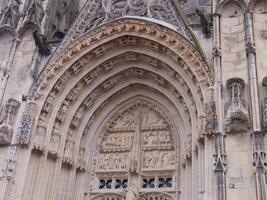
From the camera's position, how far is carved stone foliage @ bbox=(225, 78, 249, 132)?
29.1ft

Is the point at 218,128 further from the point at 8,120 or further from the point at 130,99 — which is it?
the point at 8,120

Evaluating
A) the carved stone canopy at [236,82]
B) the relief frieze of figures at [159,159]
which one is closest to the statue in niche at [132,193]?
the relief frieze of figures at [159,159]

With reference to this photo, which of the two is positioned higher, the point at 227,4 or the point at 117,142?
the point at 227,4

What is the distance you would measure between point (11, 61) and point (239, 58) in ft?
20.2

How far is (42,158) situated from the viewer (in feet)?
35.0

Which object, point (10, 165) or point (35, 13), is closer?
point (10, 165)

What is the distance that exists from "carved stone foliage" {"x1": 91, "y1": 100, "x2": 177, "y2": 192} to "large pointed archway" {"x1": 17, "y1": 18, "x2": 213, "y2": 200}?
28mm

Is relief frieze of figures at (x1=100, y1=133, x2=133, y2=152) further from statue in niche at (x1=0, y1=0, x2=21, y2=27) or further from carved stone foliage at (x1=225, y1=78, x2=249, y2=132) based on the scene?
statue in niche at (x1=0, y1=0, x2=21, y2=27)

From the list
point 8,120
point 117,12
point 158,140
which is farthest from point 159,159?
point 117,12

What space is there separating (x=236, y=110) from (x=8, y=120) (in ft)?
18.5

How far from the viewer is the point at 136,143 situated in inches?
460

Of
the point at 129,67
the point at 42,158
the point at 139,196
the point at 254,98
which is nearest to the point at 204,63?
the point at 254,98

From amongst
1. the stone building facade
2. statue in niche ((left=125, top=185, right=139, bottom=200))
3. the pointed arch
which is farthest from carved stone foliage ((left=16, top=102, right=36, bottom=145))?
the pointed arch

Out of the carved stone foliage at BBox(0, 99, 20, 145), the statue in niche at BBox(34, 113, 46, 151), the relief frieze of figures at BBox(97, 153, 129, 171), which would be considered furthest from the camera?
the relief frieze of figures at BBox(97, 153, 129, 171)
